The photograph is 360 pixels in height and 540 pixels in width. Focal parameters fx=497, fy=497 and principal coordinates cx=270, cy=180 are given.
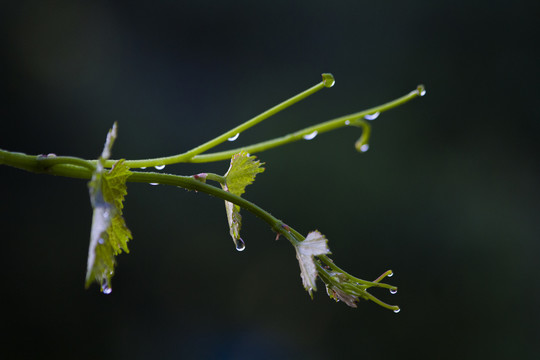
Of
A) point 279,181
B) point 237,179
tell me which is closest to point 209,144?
point 237,179

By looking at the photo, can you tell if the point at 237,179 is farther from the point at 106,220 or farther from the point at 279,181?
the point at 279,181

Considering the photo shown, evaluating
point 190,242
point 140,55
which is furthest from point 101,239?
point 140,55

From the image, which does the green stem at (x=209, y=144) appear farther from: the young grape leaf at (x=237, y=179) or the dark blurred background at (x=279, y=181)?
the dark blurred background at (x=279, y=181)

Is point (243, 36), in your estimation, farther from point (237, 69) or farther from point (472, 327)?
point (472, 327)

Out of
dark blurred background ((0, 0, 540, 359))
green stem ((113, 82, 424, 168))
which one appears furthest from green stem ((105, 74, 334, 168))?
dark blurred background ((0, 0, 540, 359))

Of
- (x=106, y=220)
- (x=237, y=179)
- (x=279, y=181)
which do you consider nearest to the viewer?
(x=106, y=220)
